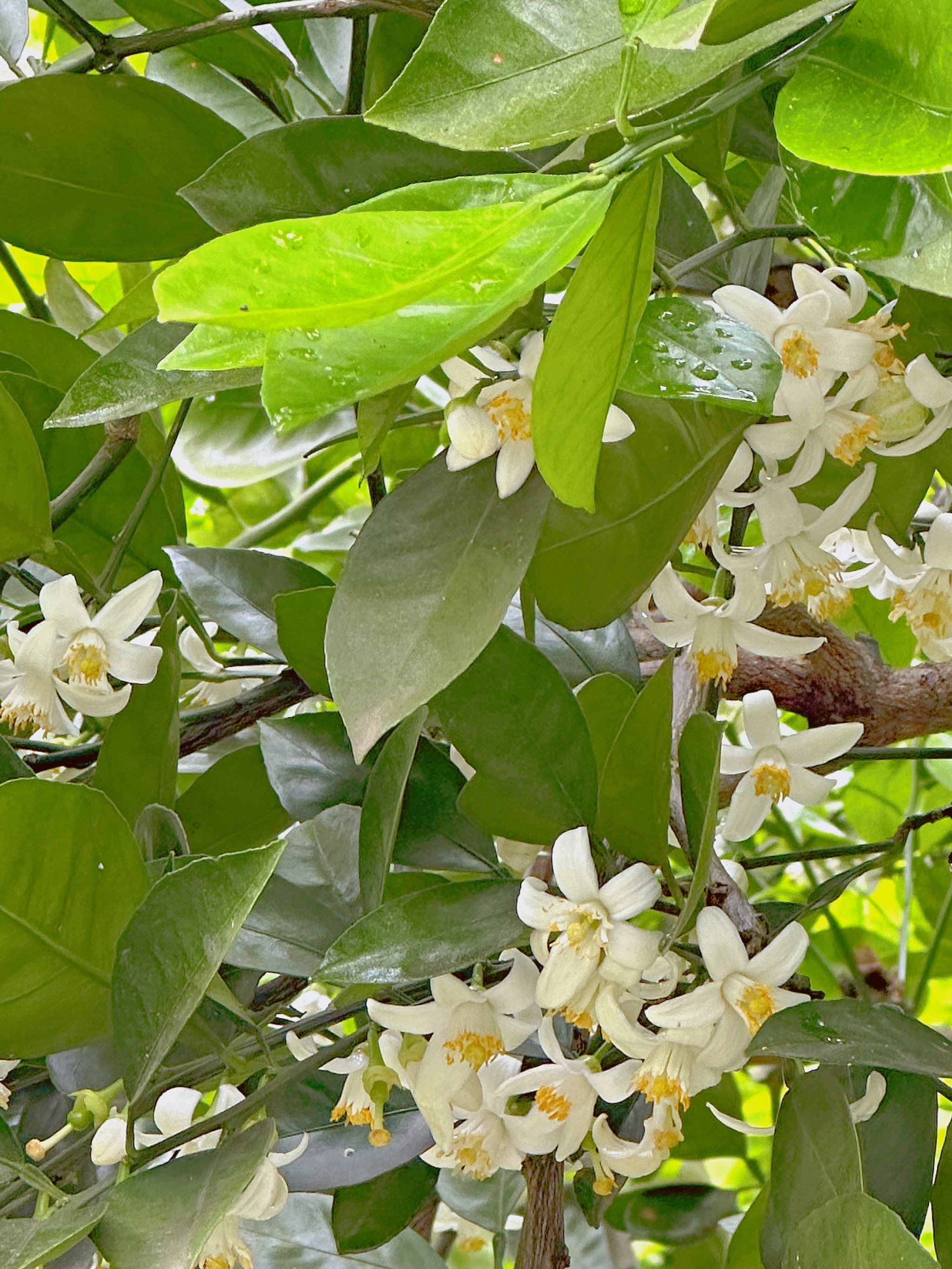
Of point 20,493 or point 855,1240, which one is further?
point 20,493

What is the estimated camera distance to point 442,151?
0.42 meters

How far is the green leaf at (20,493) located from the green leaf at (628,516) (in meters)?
0.21

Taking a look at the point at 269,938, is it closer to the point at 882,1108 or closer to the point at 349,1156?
the point at 349,1156

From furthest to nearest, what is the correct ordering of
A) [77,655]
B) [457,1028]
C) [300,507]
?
[300,507]
[77,655]
[457,1028]

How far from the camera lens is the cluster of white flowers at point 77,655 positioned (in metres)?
0.57

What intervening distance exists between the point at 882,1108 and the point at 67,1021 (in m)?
0.32

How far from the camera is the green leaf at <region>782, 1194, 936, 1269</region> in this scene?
14.4 inches

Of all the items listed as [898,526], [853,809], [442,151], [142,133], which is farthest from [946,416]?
[853,809]

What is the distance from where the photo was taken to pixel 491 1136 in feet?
1.66

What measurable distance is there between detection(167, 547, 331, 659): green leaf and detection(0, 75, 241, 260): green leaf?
153 mm

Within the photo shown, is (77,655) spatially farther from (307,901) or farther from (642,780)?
(642,780)

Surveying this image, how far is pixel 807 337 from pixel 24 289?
1.66 feet

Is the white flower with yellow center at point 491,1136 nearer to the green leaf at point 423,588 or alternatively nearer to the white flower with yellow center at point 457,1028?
the white flower with yellow center at point 457,1028

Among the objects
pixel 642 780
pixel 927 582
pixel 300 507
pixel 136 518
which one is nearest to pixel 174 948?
pixel 642 780
